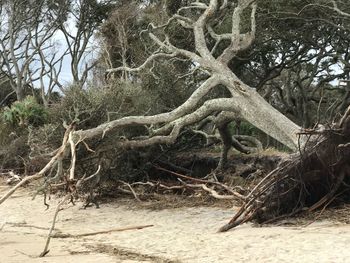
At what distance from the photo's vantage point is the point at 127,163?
15711mm

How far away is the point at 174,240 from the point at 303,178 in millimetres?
2661

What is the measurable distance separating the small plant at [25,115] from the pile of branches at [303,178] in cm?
1362

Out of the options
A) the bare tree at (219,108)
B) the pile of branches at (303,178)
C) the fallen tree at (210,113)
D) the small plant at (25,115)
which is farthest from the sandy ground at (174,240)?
the small plant at (25,115)

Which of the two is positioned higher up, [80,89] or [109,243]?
[80,89]

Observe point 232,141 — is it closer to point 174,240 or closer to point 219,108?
point 219,108

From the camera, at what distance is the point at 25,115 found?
2284 centimetres

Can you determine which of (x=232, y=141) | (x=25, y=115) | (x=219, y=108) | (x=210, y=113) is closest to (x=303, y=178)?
(x=219, y=108)

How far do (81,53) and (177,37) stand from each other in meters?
16.3

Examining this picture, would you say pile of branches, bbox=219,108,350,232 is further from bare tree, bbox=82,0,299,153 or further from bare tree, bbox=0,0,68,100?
bare tree, bbox=0,0,68,100

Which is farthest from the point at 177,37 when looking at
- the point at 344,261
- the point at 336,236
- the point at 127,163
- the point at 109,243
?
the point at 344,261

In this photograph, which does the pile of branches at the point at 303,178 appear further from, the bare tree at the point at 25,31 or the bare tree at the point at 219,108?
the bare tree at the point at 25,31

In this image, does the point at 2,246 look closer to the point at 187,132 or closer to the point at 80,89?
the point at 80,89

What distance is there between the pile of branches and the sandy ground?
453 millimetres

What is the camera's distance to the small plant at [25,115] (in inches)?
886
